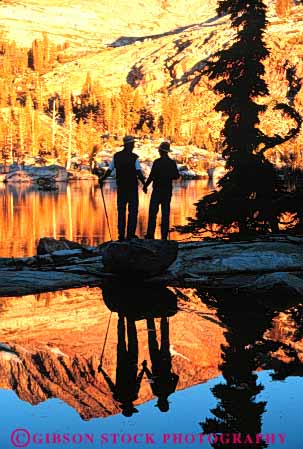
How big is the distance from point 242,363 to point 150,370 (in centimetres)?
110

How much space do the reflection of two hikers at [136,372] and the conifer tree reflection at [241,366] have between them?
56 cm

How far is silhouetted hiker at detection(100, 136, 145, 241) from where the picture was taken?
40.1 ft

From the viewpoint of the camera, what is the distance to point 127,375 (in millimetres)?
6742

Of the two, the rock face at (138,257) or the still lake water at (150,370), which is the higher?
the rock face at (138,257)

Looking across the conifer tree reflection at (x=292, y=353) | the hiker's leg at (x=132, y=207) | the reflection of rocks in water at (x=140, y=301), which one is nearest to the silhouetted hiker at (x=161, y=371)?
the reflection of rocks in water at (x=140, y=301)

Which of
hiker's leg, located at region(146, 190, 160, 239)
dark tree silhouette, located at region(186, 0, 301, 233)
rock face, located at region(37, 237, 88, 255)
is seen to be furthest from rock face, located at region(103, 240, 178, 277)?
dark tree silhouette, located at region(186, 0, 301, 233)

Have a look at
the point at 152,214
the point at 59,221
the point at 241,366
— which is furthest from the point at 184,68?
the point at 241,366

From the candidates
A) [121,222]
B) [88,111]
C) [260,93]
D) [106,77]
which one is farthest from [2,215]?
[106,77]

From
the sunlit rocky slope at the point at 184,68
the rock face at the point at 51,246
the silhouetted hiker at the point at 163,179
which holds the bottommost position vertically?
the rock face at the point at 51,246

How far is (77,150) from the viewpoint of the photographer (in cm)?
12219

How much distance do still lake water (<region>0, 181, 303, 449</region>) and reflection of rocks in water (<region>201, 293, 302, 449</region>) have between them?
0.05 ft

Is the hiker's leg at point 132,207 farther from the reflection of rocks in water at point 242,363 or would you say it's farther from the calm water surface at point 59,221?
the calm water surface at point 59,221

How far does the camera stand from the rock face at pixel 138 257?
11.6 meters

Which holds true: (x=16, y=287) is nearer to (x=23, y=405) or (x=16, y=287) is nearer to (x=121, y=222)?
(x=121, y=222)
